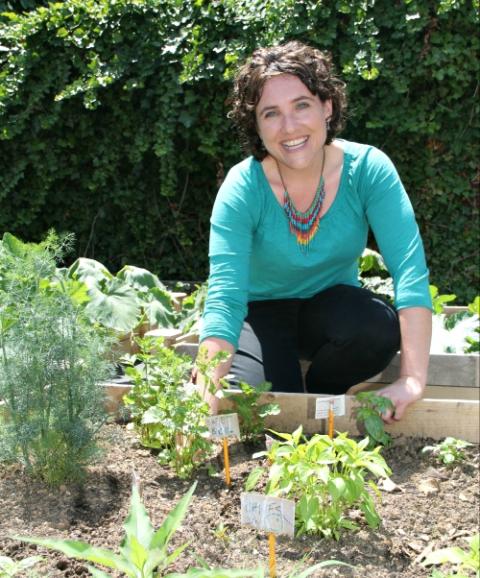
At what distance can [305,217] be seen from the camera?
312 cm

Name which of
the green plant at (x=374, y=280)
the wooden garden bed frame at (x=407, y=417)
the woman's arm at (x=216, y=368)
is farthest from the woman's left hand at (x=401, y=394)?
the green plant at (x=374, y=280)

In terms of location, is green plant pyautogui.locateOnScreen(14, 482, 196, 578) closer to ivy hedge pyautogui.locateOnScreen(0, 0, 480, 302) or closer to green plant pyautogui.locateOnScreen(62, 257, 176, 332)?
green plant pyautogui.locateOnScreen(62, 257, 176, 332)

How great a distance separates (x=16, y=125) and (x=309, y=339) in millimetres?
2877

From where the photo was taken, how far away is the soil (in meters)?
2.20

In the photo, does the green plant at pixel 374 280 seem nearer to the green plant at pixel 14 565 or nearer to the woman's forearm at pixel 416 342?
the woman's forearm at pixel 416 342

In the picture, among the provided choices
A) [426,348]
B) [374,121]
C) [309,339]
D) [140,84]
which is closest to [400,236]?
[426,348]

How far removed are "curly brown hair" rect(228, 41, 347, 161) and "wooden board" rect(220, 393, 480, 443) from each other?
3.14 feet

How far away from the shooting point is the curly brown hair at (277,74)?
9.67ft

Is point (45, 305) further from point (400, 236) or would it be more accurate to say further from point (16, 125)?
point (16, 125)

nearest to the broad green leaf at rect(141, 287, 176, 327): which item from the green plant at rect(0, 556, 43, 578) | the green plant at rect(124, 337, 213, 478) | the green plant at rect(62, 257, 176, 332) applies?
the green plant at rect(62, 257, 176, 332)

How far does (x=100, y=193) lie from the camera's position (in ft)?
18.8

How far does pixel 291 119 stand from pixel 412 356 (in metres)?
0.94

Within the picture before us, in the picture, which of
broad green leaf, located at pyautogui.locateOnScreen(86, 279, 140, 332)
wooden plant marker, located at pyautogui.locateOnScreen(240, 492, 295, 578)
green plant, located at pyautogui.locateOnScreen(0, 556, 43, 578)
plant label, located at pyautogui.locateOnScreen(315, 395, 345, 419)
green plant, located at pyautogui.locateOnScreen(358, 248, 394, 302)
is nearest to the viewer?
green plant, located at pyautogui.locateOnScreen(0, 556, 43, 578)

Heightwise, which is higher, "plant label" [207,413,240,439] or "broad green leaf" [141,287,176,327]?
"broad green leaf" [141,287,176,327]
